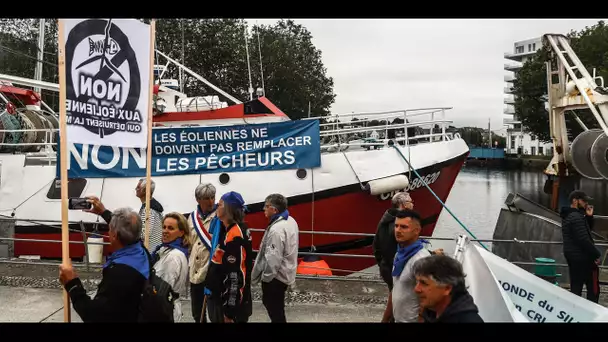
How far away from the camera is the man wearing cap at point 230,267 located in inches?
143

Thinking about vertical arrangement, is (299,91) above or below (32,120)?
above

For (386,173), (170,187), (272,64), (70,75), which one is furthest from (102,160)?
(272,64)

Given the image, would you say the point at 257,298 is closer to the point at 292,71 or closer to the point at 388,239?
the point at 388,239

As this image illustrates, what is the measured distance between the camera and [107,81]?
376 cm

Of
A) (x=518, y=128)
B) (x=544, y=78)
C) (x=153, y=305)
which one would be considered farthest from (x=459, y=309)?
(x=518, y=128)

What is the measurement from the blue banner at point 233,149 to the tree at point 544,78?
32.4 m

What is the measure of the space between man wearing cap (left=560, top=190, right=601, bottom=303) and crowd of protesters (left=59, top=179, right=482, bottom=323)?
2298mm

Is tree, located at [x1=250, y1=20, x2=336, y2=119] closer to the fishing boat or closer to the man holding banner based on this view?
the fishing boat

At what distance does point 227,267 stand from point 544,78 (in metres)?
44.7
